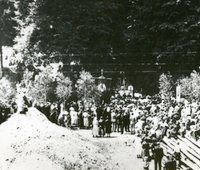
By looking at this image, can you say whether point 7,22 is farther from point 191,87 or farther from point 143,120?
point 143,120

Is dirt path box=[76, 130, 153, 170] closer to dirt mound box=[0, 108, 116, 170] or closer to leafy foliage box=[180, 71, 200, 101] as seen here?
dirt mound box=[0, 108, 116, 170]

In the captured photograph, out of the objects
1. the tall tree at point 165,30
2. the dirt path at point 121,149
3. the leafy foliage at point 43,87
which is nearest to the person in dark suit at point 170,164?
the dirt path at point 121,149

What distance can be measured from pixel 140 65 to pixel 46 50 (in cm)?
885

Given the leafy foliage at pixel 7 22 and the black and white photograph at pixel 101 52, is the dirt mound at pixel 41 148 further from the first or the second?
the leafy foliage at pixel 7 22

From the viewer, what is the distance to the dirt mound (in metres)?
21.7

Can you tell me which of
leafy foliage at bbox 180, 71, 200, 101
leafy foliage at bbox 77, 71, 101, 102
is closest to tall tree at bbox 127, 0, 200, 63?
leafy foliage at bbox 180, 71, 200, 101

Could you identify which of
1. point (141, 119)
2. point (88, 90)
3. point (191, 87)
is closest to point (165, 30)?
point (191, 87)

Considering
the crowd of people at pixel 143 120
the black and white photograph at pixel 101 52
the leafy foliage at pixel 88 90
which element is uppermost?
the black and white photograph at pixel 101 52

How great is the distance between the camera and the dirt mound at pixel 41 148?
71.3 feet

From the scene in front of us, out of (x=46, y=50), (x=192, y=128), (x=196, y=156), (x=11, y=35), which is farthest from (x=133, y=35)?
(x=196, y=156)

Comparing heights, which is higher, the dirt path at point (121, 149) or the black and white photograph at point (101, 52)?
the black and white photograph at point (101, 52)

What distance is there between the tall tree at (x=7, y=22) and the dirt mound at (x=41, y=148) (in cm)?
3333

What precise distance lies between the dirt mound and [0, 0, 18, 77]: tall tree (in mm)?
33332

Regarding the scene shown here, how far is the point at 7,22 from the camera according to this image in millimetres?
59625
